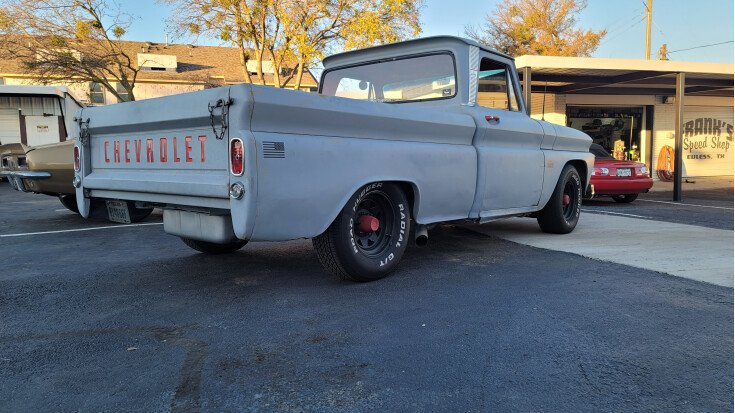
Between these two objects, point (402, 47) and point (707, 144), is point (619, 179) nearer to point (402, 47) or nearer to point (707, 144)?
point (402, 47)

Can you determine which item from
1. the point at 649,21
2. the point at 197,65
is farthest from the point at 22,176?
the point at 649,21

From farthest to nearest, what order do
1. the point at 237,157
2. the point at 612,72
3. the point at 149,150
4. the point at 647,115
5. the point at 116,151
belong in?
the point at 647,115 → the point at 612,72 → the point at 116,151 → the point at 149,150 → the point at 237,157

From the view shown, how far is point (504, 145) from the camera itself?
5.05m

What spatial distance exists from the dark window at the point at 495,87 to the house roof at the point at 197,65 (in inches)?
993

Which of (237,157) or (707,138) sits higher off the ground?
(707,138)

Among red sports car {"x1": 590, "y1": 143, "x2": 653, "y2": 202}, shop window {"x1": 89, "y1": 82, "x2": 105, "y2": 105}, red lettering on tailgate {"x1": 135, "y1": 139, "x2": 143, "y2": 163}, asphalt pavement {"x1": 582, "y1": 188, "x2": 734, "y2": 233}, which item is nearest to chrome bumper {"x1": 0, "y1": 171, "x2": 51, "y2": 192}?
red lettering on tailgate {"x1": 135, "y1": 139, "x2": 143, "y2": 163}

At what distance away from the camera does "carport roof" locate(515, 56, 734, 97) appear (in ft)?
41.9

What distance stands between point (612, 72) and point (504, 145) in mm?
10782

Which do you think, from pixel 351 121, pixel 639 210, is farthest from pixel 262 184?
pixel 639 210

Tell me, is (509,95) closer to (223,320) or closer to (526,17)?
(223,320)

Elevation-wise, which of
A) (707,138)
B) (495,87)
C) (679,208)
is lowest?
(679,208)

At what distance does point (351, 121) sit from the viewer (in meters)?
3.57

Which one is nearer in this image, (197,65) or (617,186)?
(617,186)

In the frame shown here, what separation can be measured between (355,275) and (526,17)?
110 feet
